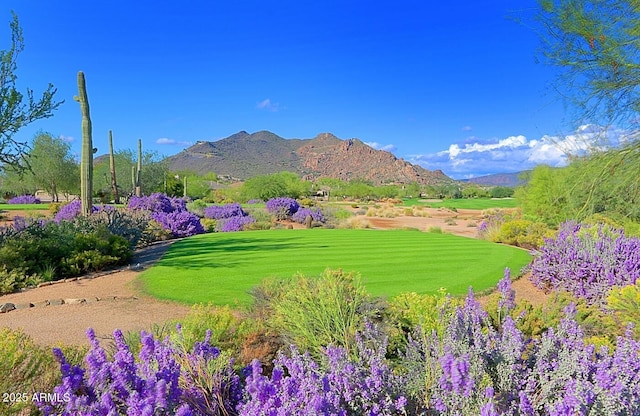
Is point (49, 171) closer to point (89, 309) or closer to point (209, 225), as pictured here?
point (209, 225)

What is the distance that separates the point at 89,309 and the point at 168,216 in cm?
1430

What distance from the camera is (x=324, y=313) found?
5176 mm

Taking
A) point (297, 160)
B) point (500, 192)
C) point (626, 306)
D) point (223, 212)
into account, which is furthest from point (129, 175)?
point (297, 160)

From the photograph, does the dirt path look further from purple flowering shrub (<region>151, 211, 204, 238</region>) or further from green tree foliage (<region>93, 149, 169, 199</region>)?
green tree foliage (<region>93, 149, 169, 199</region>)

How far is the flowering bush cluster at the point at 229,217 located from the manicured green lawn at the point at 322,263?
680cm

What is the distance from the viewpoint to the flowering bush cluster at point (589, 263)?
30.3ft

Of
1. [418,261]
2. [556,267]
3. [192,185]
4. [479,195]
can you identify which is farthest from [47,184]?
[479,195]

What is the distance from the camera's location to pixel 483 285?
33.2ft

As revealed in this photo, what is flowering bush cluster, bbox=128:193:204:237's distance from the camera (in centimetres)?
2178

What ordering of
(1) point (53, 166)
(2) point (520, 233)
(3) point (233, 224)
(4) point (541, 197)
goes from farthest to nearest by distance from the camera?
1. (1) point (53, 166)
2. (3) point (233, 224)
3. (4) point (541, 197)
4. (2) point (520, 233)

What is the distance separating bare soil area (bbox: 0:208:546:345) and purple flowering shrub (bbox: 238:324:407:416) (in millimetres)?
4220

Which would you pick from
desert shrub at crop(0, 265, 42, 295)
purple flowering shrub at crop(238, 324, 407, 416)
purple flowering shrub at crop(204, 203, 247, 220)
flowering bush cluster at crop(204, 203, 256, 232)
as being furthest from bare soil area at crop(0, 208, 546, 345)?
purple flowering shrub at crop(204, 203, 247, 220)

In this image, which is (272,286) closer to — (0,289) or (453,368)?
(453,368)

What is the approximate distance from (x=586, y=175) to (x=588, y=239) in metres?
3.53
